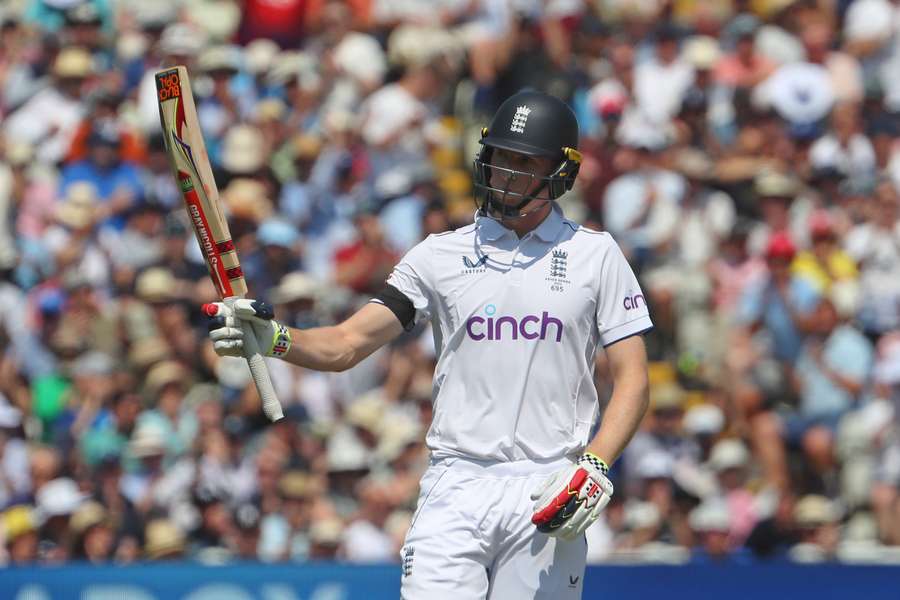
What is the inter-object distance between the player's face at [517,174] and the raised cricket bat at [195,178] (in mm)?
995

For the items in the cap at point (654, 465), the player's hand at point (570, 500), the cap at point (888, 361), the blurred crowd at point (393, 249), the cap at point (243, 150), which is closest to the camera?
the player's hand at point (570, 500)

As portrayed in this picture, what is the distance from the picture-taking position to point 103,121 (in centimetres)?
1291

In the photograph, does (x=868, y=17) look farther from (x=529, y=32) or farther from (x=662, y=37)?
(x=529, y=32)

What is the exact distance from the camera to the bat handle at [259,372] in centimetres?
579

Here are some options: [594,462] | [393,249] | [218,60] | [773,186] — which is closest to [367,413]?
[393,249]

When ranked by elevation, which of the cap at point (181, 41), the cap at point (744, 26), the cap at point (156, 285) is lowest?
the cap at point (156, 285)

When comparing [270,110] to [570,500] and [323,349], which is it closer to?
[323,349]

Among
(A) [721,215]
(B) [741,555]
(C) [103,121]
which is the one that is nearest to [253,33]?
(C) [103,121]

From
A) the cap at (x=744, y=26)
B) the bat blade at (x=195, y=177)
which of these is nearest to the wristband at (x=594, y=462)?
the bat blade at (x=195, y=177)

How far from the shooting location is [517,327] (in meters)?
5.95

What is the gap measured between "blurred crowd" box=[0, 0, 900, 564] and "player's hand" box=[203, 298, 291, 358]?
181 inches

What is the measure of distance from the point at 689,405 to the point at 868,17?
4.34 meters

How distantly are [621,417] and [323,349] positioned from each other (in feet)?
3.56

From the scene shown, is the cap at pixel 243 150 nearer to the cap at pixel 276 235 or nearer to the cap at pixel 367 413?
the cap at pixel 276 235
